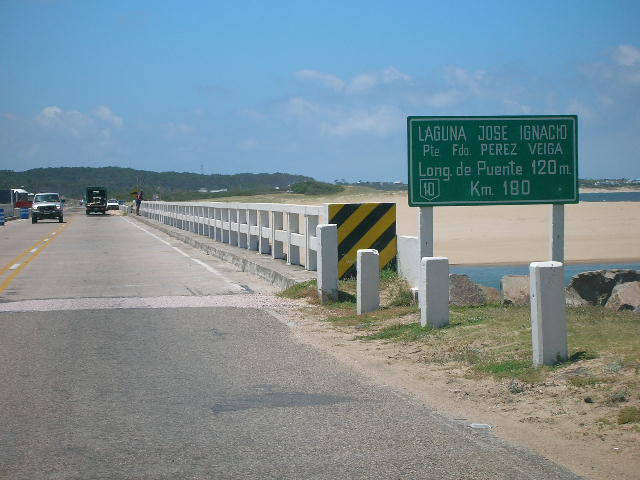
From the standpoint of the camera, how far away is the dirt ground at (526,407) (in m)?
5.61

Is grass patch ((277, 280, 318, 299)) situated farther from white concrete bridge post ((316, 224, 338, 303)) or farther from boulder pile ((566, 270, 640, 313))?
boulder pile ((566, 270, 640, 313))

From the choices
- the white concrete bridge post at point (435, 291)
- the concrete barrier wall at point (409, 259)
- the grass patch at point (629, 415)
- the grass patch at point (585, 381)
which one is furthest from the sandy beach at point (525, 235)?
the grass patch at point (629, 415)

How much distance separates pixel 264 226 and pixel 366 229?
296 inches

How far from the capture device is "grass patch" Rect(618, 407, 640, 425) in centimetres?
605

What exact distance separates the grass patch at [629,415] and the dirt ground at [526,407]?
0.05 meters

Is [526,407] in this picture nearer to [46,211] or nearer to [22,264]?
[22,264]

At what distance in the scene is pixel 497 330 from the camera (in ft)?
30.1

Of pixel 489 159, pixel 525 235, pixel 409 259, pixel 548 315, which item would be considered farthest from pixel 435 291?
pixel 525 235

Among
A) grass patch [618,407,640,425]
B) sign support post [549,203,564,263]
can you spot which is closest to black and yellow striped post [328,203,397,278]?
sign support post [549,203,564,263]

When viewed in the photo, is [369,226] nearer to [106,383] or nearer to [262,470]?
[106,383]

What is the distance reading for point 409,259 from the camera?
43.9ft

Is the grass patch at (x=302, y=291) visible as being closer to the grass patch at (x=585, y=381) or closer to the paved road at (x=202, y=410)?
the paved road at (x=202, y=410)

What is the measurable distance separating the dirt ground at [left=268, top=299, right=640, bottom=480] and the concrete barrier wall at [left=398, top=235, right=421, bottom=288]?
325cm

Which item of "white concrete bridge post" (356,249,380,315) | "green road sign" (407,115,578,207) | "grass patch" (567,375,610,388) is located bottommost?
"grass patch" (567,375,610,388)
